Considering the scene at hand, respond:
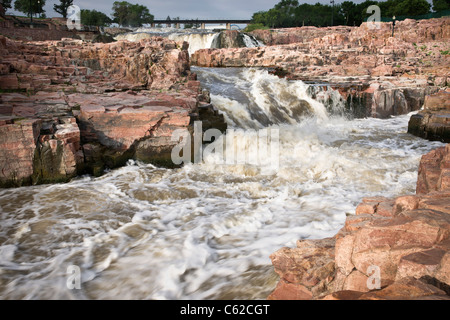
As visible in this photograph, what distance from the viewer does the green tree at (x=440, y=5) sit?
37.8m

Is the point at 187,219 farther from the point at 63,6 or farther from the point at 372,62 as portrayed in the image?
the point at 63,6

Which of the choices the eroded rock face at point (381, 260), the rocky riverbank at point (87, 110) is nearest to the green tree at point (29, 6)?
the rocky riverbank at point (87, 110)

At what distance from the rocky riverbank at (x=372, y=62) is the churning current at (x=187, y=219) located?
5.08m

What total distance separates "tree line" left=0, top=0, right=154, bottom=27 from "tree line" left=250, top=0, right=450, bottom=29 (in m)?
21.4

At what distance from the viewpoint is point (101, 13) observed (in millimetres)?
48500

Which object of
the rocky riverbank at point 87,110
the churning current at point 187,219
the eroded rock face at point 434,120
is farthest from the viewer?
the eroded rock face at point 434,120

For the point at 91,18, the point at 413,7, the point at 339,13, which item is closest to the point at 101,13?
the point at 91,18

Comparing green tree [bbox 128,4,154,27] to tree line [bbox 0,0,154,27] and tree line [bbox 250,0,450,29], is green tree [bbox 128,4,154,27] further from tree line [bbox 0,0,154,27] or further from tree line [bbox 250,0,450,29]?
tree line [bbox 250,0,450,29]

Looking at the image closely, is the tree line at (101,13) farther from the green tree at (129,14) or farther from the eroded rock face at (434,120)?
the eroded rock face at (434,120)

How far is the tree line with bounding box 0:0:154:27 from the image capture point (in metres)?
39.8

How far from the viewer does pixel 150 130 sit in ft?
24.4

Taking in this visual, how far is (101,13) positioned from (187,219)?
173 feet

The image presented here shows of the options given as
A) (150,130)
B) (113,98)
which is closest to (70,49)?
(113,98)

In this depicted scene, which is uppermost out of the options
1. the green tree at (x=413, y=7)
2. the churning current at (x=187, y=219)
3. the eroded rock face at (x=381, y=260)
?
the green tree at (x=413, y=7)
